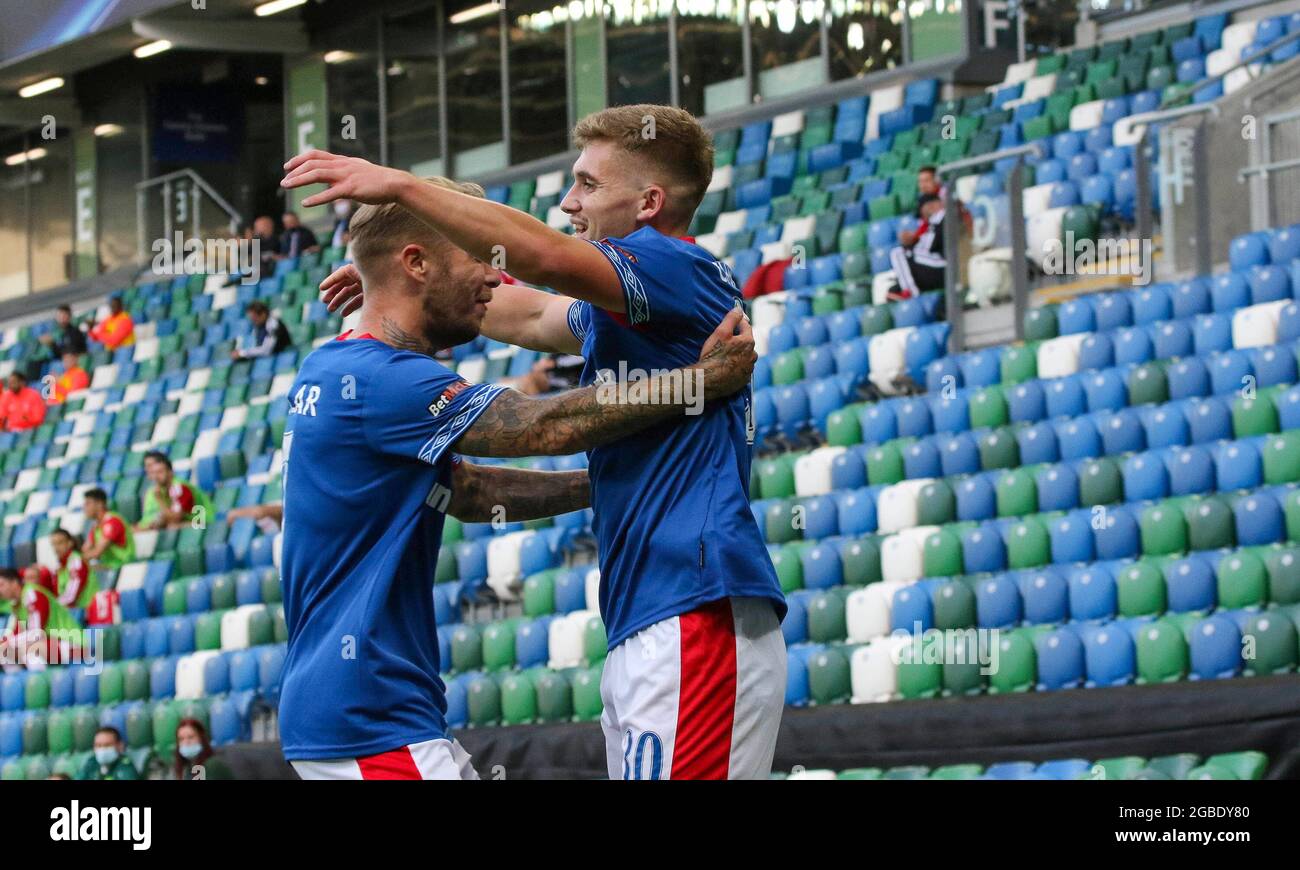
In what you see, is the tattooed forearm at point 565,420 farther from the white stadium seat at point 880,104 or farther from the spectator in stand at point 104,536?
the white stadium seat at point 880,104

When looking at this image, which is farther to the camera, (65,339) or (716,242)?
(65,339)

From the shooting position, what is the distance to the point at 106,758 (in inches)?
485

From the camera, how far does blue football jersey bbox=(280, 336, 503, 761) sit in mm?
3635

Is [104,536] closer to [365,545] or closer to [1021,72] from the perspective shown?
[1021,72]

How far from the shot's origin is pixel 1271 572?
8.59m

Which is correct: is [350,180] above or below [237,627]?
above

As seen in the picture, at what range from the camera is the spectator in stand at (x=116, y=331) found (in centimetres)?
2344

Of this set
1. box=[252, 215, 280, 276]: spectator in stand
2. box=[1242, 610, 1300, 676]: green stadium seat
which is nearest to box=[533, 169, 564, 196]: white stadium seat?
box=[252, 215, 280, 276]: spectator in stand

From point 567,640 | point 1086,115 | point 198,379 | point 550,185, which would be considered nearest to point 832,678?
point 567,640

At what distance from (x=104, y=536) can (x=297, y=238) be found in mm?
6979

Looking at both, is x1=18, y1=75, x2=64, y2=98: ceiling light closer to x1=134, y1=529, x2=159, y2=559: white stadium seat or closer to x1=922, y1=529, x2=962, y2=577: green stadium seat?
x1=134, y1=529, x2=159, y2=559: white stadium seat

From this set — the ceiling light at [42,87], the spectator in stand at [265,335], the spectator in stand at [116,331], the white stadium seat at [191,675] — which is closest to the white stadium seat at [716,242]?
the spectator in stand at [265,335]
